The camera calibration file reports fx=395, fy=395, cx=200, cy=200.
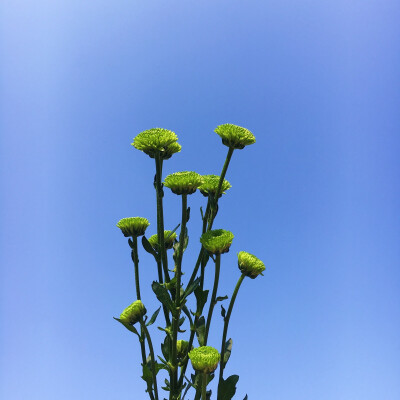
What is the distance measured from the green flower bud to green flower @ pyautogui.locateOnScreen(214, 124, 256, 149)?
59 cm

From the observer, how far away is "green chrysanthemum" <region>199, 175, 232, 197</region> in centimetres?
114

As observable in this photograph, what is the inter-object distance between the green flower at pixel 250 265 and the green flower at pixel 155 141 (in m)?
0.36

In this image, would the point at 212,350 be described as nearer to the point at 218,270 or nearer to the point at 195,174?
the point at 218,270

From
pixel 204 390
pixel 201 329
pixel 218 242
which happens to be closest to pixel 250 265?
pixel 218 242

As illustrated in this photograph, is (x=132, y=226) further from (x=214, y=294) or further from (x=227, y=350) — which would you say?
(x=227, y=350)

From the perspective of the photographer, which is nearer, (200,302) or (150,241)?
(200,302)

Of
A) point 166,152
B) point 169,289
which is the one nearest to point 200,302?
point 169,289

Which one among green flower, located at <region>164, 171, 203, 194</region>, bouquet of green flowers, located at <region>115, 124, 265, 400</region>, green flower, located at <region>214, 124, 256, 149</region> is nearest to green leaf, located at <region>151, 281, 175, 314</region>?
bouquet of green flowers, located at <region>115, 124, 265, 400</region>

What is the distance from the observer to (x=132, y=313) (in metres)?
1.07

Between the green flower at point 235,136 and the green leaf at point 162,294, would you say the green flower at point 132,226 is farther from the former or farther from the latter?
the green flower at point 235,136

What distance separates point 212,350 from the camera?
98cm

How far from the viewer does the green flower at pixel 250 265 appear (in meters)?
1.05

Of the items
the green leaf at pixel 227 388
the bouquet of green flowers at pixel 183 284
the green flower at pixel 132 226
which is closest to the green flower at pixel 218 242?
the bouquet of green flowers at pixel 183 284

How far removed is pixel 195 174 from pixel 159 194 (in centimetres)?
11
